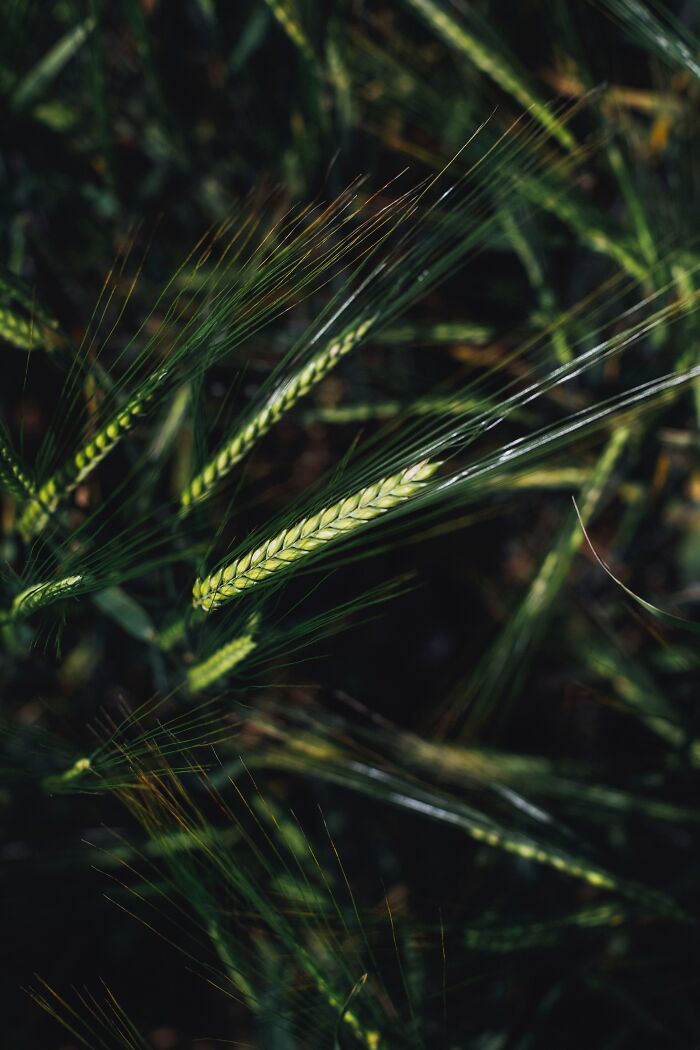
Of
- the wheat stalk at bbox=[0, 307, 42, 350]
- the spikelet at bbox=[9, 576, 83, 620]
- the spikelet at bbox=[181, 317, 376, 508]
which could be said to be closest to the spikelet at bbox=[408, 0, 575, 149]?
the spikelet at bbox=[181, 317, 376, 508]

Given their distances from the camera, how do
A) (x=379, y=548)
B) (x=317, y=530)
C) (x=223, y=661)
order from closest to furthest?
(x=317, y=530)
(x=223, y=661)
(x=379, y=548)

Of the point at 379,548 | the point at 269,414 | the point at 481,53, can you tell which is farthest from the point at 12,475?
the point at 481,53

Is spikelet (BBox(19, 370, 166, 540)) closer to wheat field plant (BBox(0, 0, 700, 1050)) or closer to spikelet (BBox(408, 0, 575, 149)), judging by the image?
wheat field plant (BBox(0, 0, 700, 1050))

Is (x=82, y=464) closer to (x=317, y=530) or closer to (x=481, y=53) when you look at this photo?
(x=317, y=530)

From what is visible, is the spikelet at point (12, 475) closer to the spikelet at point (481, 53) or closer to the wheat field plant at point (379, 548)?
the wheat field plant at point (379, 548)

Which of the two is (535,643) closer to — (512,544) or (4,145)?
(512,544)

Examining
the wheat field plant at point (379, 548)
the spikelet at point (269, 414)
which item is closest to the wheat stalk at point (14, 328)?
the wheat field plant at point (379, 548)

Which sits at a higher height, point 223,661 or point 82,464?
point 82,464
